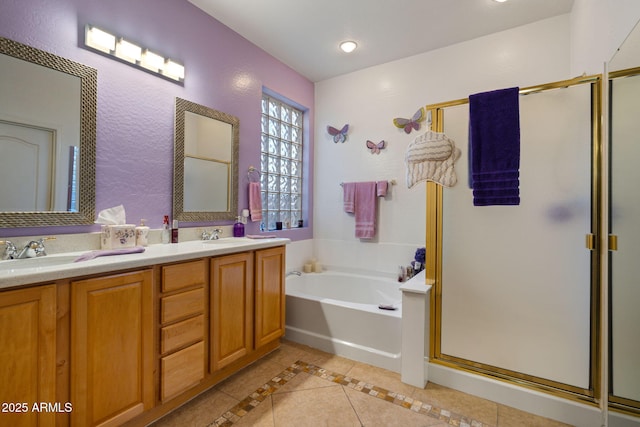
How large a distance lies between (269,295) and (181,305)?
70 cm

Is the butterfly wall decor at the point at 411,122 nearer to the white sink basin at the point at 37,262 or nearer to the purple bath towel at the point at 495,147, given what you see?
the purple bath towel at the point at 495,147

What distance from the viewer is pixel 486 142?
5.52 feet

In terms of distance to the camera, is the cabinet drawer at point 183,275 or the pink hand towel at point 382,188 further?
the pink hand towel at point 382,188

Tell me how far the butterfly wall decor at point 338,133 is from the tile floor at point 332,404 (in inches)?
91.9

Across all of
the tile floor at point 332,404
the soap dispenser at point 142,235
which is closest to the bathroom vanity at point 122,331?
the tile floor at point 332,404

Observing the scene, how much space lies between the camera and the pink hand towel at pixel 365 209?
10.2 feet

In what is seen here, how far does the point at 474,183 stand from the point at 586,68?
1119 mm

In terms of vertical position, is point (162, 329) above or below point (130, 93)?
below

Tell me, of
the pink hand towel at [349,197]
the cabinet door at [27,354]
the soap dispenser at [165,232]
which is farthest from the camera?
the pink hand towel at [349,197]

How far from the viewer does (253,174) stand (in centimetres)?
278

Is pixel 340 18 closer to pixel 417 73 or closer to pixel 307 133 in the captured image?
pixel 417 73

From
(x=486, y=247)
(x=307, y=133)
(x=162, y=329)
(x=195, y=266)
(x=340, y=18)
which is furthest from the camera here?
(x=307, y=133)

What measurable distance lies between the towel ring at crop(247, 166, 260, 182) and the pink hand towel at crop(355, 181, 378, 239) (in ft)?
3.52

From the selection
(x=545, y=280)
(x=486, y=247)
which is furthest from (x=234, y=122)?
(x=545, y=280)
